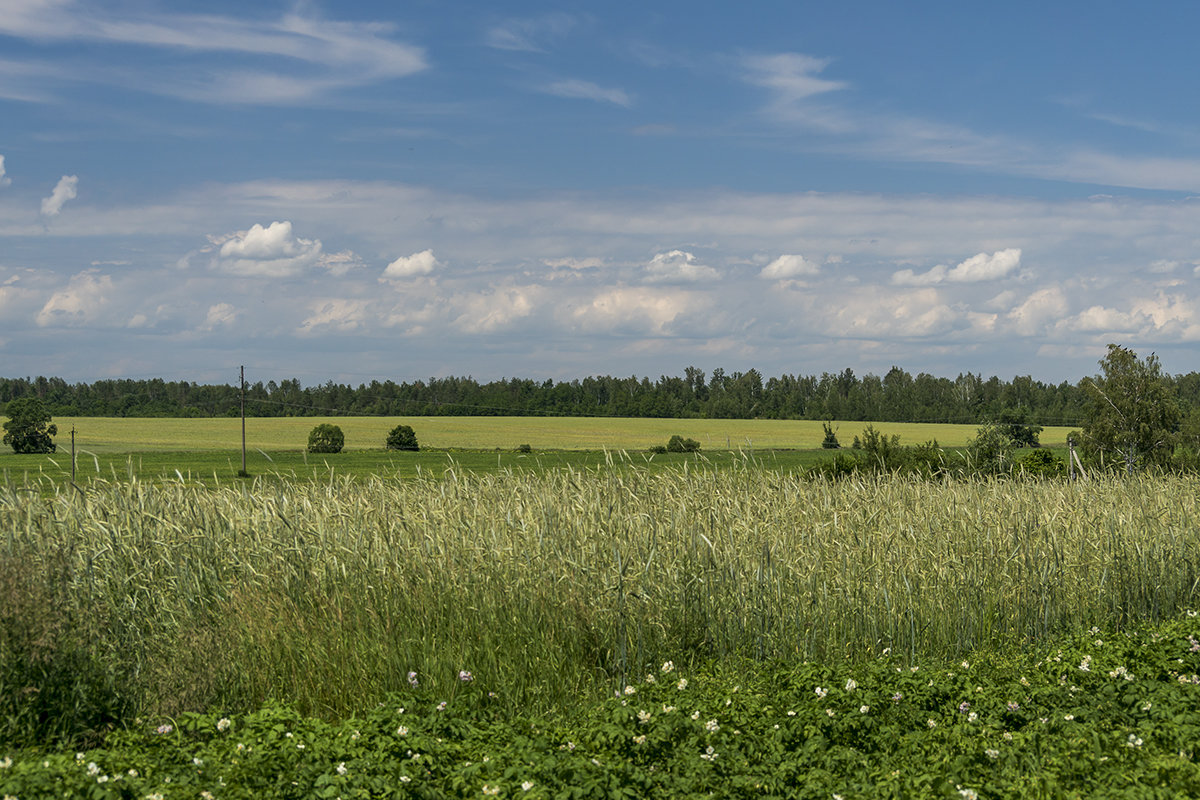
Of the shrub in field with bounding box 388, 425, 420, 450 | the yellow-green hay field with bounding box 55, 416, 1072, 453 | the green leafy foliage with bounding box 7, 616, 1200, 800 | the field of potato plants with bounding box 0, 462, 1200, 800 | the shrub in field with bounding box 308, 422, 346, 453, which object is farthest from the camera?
the yellow-green hay field with bounding box 55, 416, 1072, 453

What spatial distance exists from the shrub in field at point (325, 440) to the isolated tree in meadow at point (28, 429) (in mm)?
14548

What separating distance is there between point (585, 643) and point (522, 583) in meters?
0.62

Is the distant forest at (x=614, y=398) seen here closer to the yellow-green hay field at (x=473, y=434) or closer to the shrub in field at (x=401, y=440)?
the yellow-green hay field at (x=473, y=434)

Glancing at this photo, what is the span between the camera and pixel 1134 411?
21.1m

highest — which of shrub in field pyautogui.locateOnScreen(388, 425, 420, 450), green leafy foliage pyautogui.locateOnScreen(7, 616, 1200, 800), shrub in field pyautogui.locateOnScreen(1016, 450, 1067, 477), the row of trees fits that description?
the row of trees

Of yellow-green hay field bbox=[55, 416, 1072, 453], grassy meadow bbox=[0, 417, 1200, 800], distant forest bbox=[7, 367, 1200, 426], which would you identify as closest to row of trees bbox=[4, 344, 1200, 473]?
grassy meadow bbox=[0, 417, 1200, 800]

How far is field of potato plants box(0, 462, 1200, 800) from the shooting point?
384 cm

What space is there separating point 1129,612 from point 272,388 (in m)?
115

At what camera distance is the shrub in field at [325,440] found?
47156 millimetres

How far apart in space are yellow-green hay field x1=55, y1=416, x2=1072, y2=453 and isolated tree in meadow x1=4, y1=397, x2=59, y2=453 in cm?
206

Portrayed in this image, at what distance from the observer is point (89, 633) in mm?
5285

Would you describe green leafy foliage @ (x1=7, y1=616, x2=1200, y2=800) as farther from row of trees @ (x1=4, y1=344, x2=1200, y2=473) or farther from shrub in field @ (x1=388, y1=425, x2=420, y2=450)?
shrub in field @ (x1=388, y1=425, x2=420, y2=450)

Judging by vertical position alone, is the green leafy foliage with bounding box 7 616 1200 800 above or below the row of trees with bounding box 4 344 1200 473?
below

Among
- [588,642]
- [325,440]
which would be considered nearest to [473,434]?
[325,440]
